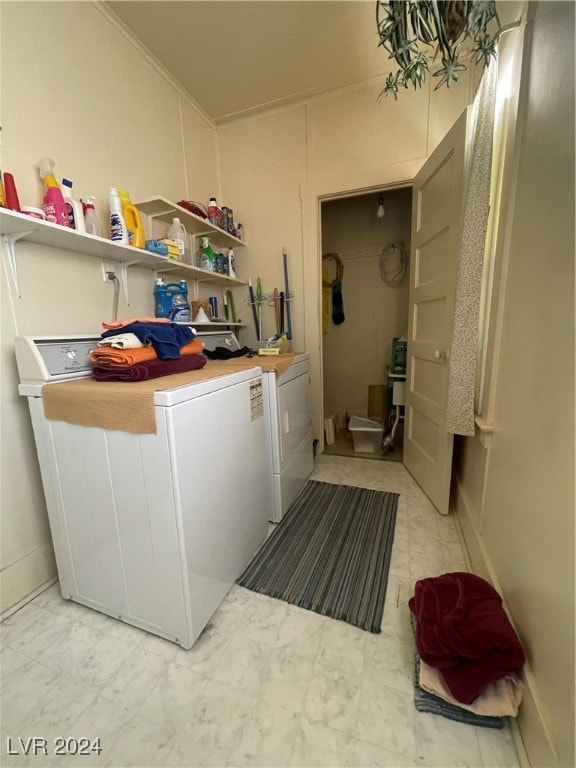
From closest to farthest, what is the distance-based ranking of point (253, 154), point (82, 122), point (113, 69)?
point (82, 122) < point (113, 69) < point (253, 154)

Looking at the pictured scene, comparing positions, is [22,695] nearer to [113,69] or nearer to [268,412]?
[268,412]

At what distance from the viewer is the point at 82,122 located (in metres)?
1.48

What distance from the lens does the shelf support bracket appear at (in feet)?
3.94

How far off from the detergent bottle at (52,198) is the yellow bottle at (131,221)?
1.05 feet

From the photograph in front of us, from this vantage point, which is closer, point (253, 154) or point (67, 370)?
point (67, 370)

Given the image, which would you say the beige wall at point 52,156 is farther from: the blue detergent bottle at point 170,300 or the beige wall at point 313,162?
the beige wall at point 313,162

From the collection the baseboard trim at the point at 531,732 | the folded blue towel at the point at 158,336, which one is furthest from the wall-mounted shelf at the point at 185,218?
the baseboard trim at the point at 531,732

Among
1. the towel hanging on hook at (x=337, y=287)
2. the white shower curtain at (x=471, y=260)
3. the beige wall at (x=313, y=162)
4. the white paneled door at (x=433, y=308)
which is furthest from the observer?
the towel hanging on hook at (x=337, y=287)

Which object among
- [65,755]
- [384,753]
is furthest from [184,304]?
[384,753]

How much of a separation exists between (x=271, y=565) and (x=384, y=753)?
29.9 inches

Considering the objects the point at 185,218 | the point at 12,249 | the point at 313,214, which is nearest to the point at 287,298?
the point at 313,214

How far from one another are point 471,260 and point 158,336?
1.46 meters

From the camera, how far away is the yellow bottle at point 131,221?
5.14ft

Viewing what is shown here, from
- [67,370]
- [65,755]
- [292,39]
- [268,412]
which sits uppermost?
[292,39]
